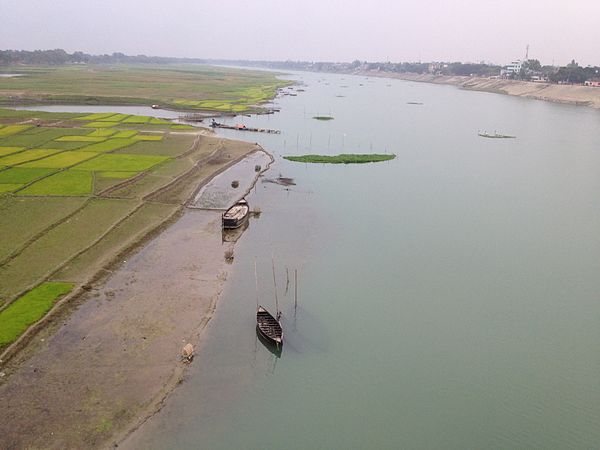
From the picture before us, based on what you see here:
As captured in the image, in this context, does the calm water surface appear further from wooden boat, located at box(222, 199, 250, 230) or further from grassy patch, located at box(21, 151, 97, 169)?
grassy patch, located at box(21, 151, 97, 169)

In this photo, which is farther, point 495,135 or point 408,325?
point 495,135

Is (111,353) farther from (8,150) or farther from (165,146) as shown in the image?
(8,150)

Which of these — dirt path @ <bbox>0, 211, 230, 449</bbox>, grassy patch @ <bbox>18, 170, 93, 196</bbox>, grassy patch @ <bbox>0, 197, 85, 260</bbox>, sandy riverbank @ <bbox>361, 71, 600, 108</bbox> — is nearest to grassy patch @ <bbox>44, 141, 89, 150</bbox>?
grassy patch @ <bbox>18, 170, 93, 196</bbox>

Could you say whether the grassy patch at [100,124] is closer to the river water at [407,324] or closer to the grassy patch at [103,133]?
the grassy patch at [103,133]

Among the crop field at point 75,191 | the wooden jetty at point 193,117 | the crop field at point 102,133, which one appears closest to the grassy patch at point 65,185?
the crop field at point 75,191

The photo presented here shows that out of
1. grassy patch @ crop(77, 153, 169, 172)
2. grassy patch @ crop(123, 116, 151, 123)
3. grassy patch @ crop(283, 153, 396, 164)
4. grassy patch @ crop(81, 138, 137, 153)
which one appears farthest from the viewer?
grassy patch @ crop(123, 116, 151, 123)

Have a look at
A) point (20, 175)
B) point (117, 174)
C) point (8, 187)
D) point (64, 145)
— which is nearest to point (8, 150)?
point (64, 145)

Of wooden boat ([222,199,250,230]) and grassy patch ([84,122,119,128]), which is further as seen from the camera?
grassy patch ([84,122,119,128])
